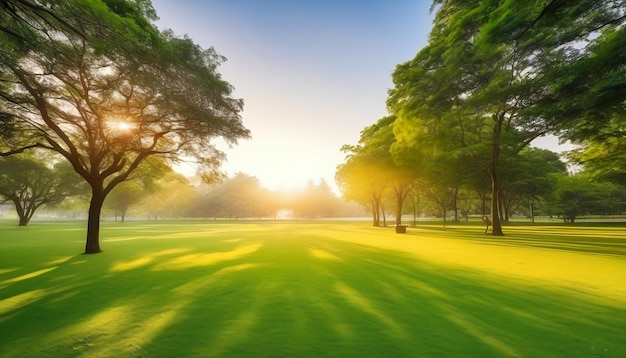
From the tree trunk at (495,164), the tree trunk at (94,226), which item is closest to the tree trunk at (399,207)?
the tree trunk at (495,164)

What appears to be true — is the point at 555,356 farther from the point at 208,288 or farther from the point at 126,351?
the point at 208,288

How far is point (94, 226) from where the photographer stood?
1485 centimetres

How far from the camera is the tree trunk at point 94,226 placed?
14438 millimetres

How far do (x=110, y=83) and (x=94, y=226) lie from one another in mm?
7480

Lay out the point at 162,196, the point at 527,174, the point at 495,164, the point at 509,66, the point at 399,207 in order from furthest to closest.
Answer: the point at 162,196, the point at 399,207, the point at 527,174, the point at 495,164, the point at 509,66

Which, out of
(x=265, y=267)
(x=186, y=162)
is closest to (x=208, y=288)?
(x=265, y=267)

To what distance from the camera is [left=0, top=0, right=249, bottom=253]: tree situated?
25.7ft

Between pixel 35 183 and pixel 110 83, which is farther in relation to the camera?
pixel 35 183

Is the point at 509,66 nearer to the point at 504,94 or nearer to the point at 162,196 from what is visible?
the point at 504,94

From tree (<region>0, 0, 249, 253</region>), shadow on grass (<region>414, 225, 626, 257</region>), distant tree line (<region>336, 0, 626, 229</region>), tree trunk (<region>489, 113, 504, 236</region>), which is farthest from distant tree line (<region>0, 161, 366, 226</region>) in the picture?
tree trunk (<region>489, 113, 504, 236</region>)

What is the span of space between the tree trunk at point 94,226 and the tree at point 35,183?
37.2 metres

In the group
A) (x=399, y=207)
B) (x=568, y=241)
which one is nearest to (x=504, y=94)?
(x=568, y=241)

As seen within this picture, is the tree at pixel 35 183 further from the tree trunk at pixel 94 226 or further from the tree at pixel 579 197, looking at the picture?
the tree at pixel 579 197

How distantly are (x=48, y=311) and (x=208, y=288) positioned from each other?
2.98 meters
